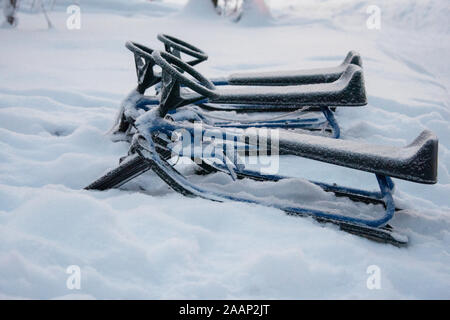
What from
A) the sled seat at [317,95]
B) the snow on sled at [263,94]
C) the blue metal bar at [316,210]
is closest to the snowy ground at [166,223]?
the blue metal bar at [316,210]

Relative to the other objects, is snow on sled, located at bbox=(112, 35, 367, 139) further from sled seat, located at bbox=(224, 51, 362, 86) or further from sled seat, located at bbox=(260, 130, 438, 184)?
sled seat, located at bbox=(260, 130, 438, 184)

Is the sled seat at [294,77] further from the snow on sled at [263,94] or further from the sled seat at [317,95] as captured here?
the sled seat at [317,95]

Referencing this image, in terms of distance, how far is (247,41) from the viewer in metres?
9.20

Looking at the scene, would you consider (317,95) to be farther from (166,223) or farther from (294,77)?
(166,223)

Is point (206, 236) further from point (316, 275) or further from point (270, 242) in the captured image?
point (316, 275)

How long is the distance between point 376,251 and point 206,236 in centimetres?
91

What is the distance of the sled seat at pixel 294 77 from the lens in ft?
11.1

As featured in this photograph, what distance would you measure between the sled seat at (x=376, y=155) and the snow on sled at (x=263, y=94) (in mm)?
574

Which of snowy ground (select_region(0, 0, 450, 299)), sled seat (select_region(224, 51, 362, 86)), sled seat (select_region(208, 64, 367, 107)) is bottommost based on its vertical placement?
snowy ground (select_region(0, 0, 450, 299))

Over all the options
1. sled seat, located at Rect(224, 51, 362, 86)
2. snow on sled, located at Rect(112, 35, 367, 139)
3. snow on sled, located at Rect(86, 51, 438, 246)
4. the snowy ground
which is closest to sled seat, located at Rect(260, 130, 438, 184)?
snow on sled, located at Rect(86, 51, 438, 246)

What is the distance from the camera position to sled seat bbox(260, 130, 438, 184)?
1.86m

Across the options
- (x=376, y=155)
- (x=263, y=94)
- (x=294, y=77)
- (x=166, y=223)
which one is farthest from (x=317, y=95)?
(x=166, y=223)

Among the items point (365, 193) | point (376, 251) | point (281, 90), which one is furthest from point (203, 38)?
point (376, 251)

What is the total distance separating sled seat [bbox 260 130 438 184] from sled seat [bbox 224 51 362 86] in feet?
4.26
